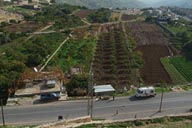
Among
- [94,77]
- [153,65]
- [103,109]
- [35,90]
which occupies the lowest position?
[153,65]

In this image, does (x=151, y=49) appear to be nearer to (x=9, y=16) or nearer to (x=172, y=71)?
(x=172, y=71)

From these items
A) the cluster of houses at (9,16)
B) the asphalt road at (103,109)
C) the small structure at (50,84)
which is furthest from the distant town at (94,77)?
the cluster of houses at (9,16)

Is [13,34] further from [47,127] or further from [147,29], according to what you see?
[47,127]

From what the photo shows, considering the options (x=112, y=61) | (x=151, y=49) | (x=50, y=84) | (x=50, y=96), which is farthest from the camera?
(x=151, y=49)

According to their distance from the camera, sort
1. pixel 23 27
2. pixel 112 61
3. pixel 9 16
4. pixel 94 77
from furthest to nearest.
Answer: pixel 9 16, pixel 23 27, pixel 112 61, pixel 94 77

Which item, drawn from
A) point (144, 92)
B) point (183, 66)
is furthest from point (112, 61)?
point (144, 92)

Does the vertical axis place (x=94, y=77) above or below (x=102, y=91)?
below

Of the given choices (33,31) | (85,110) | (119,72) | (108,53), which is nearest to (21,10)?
(33,31)
